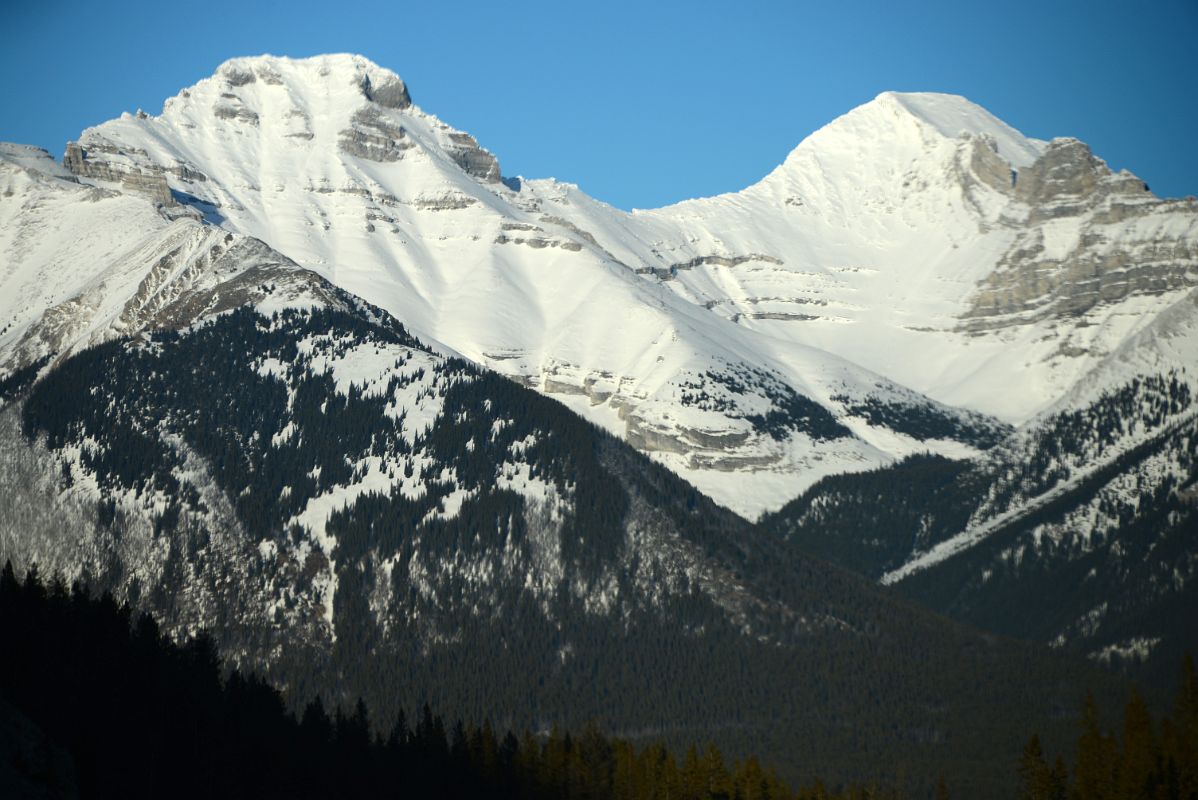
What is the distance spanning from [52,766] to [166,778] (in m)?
36.1

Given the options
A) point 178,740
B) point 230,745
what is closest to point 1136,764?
point 230,745

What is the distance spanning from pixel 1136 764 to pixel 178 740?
262 feet

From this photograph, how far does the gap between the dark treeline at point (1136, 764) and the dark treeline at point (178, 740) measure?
1815 centimetres

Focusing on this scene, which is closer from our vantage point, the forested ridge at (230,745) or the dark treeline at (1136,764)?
the forested ridge at (230,745)

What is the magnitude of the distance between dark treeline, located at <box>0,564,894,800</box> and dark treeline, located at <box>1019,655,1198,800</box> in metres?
18.2

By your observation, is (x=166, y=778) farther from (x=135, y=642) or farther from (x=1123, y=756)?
(x=1123, y=756)

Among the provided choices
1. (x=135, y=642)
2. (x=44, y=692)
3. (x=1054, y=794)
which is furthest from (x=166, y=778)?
(x=1054, y=794)

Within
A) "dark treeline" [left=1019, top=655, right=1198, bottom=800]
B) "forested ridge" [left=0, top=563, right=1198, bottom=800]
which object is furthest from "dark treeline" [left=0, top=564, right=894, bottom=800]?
"dark treeline" [left=1019, top=655, right=1198, bottom=800]

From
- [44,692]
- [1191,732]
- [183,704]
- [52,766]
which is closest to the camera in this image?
[52,766]

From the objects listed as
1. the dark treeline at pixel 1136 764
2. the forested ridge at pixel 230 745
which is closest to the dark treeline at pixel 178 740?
the forested ridge at pixel 230 745

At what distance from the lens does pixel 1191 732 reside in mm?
181375

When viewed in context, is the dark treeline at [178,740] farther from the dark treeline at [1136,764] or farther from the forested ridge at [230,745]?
the dark treeline at [1136,764]

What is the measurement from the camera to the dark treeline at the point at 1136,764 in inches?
7013

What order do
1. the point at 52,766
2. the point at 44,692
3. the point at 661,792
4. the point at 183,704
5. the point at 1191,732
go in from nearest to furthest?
1. the point at 52,766
2. the point at 44,692
3. the point at 183,704
4. the point at 1191,732
5. the point at 661,792
